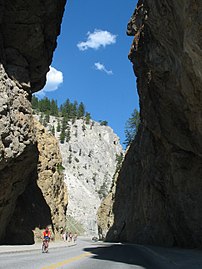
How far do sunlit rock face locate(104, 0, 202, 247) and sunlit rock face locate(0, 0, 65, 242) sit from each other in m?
7.90

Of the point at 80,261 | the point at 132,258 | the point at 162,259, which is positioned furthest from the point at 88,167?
the point at 80,261

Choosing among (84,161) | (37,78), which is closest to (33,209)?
(37,78)

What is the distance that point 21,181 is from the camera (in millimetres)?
24344

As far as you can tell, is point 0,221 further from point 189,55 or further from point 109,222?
point 109,222

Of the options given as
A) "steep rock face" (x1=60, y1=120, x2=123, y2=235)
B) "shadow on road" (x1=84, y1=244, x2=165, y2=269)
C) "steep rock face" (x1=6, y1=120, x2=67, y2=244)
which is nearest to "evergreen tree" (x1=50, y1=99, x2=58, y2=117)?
"steep rock face" (x1=60, y1=120, x2=123, y2=235)

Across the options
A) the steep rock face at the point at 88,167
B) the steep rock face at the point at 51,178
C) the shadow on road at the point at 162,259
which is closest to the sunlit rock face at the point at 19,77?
the shadow on road at the point at 162,259

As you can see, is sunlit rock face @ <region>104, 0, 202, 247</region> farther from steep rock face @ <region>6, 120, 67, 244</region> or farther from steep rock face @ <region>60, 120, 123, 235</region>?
steep rock face @ <region>60, 120, 123, 235</region>

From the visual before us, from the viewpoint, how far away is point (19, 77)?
80.3 ft

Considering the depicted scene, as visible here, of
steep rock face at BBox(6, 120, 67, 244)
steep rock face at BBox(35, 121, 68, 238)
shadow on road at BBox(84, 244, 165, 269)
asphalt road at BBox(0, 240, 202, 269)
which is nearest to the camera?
asphalt road at BBox(0, 240, 202, 269)

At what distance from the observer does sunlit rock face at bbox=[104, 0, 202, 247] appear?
50.2 feet

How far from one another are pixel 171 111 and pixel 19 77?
12034 mm

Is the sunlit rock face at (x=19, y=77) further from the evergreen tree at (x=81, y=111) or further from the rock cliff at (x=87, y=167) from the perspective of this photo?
the evergreen tree at (x=81, y=111)

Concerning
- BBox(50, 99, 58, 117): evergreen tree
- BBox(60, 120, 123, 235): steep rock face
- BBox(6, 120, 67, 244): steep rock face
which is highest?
BBox(50, 99, 58, 117): evergreen tree

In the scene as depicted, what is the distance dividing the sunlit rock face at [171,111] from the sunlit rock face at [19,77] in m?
7.90
